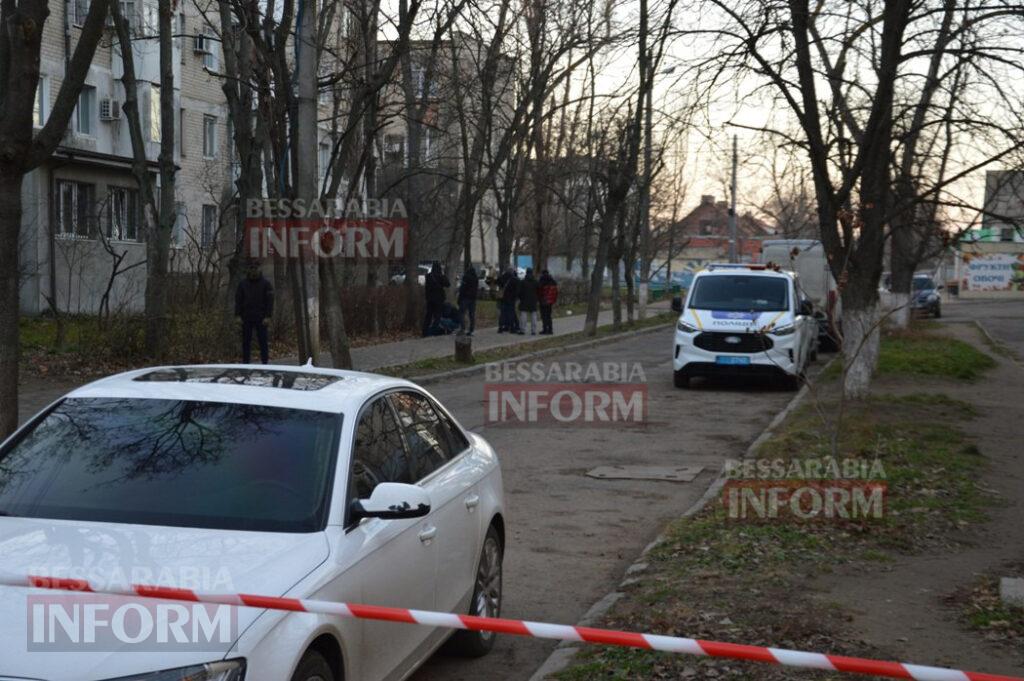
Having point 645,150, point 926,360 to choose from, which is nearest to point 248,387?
point 926,360

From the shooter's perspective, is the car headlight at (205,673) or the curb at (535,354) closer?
the car headlight at (205,673)

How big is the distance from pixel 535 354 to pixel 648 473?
14.6 metres

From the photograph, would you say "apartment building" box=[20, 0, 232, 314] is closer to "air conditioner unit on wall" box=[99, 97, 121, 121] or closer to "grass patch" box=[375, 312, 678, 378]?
"air conditioner unit on wall" box=[99, 97, 121, 121]

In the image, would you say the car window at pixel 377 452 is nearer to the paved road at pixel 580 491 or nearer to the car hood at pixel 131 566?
the car hood at pixel 131 566

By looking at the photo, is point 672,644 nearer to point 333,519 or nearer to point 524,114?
point 333,519

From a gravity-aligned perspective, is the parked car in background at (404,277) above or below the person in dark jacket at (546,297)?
above

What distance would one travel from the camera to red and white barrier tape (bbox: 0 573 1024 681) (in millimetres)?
3689

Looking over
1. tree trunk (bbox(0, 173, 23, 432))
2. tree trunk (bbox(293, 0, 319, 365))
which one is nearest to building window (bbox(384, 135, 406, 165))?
tree trunk (bbox(293, 0, 319, 365))

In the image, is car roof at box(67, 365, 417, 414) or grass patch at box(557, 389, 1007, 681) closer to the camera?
car roof at box(67, 365, 417, 414)

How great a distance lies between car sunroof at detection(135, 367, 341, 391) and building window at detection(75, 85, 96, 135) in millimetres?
31742

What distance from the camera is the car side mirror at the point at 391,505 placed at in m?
4.76

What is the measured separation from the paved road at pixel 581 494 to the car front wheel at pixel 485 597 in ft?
0.26

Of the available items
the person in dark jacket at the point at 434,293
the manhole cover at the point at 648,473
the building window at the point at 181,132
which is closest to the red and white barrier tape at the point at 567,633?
the manhole cover at the point at 648,473

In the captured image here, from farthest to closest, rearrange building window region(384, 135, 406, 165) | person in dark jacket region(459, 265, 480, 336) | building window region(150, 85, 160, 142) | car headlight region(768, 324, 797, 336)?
building window region(150, 85, 160, 142)
building window region(384, 135, 406, 165)
person in dark jacket region(459, 265, 480, 336)
car headlight region(768, 324, 797, 336)
